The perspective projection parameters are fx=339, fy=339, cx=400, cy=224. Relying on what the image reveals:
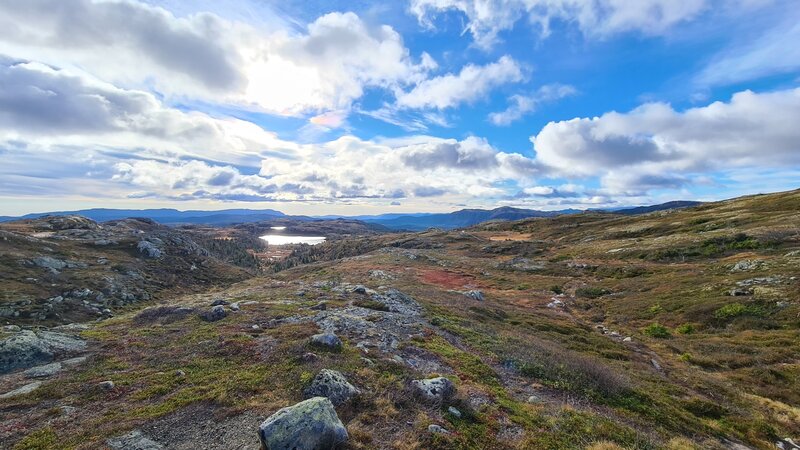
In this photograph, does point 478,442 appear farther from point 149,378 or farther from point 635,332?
point 635,332

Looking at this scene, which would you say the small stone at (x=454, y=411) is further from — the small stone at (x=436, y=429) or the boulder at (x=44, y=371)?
the boulder at (x=44, y=371)

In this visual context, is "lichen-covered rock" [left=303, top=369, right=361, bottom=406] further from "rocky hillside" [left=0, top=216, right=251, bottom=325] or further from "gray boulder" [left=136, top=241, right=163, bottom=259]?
"gray boulder" [left=136, top=241, right=163, bottom=259]

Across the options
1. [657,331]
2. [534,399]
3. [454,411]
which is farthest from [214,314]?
[657,331]

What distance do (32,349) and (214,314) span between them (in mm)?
10296

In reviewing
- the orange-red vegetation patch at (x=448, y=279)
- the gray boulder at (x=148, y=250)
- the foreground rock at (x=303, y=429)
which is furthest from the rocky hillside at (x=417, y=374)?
the gray boulder at (x=148, y=250)

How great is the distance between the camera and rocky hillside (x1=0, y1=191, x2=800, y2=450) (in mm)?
12625

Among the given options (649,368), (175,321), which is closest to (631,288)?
(649,368)

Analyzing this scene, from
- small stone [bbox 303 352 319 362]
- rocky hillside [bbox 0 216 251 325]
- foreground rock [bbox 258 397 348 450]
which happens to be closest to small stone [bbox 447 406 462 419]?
foreground rock [bbox 258 397 348 450]

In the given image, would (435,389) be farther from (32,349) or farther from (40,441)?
(32,349)

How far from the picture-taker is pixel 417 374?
17641 mm

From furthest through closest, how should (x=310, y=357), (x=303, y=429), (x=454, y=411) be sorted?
(x=310, y=357) → (x=454, y=411) → (x=303, y=429)

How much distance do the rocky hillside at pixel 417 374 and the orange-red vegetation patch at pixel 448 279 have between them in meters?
16.2

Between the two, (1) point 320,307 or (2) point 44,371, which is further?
(1) point 320,307

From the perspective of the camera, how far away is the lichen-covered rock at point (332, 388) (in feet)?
46.9
